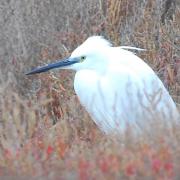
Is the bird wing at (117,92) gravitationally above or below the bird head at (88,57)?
below

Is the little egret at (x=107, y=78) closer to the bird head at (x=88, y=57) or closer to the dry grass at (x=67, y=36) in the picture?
the bird head at (x=88, y=57)

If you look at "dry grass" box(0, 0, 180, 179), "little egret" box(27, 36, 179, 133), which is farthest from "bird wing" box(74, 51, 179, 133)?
"dry grass" box(0, 0, 180, 179)

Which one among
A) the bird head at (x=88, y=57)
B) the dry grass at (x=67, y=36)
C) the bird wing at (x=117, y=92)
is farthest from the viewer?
the dry grass at (x=67, y=36)

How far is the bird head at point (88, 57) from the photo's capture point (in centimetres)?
391

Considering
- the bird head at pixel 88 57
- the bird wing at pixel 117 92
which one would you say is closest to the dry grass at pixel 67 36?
the bird wing at pixel 117 92

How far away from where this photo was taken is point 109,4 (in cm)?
512

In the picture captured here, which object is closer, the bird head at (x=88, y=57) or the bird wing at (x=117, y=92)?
the bird wing at (x=117, y=92)

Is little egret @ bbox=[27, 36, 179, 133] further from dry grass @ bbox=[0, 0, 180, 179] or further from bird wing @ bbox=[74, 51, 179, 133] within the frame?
dry grass @ bbox=[0, 0, 180, 179]

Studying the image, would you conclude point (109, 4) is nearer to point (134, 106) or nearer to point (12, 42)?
point (12, 42)

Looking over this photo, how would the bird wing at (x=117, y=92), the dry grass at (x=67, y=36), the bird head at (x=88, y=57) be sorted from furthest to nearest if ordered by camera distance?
the dry grass at (x=67, y=36) → the bird head at (x=88, y=57) → the bird wing at (x=117, y=92)

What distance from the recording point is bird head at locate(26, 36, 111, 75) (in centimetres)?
391

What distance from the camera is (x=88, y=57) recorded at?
3.93m

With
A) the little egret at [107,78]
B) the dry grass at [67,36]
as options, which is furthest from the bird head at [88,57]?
the dry grass at [67,36]

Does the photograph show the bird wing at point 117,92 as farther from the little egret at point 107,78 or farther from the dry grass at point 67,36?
the dry grass at point 67,36
